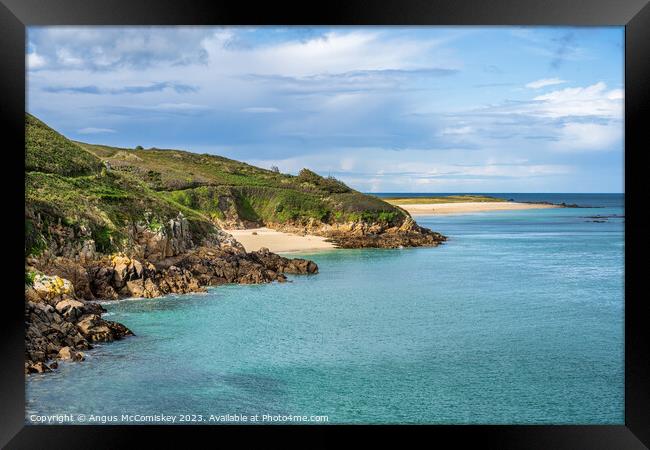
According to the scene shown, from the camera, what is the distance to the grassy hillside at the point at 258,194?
111ft

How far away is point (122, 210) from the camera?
17406 mm

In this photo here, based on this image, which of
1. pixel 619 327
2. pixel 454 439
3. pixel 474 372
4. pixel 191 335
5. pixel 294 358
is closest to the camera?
pixel 454 439

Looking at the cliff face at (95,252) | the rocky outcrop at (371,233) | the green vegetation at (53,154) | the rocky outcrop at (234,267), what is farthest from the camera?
the rocky outcrop at (371,233)

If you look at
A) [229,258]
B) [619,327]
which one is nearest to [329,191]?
[229,258]

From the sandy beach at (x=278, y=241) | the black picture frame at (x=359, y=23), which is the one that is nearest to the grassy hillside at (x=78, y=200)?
the sandy beach at (x=278, y=241)

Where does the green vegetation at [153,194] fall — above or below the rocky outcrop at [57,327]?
above

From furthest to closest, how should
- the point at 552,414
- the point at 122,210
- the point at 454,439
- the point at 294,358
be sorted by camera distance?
the point at 122,210 < the point at 294,358 < the point at 552,414 < the point at 454,439

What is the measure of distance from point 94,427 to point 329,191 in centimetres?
3090

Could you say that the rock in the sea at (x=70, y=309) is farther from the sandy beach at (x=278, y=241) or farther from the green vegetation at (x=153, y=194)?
the sandy beach at (x=278, y=241)

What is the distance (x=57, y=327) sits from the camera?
9.64 m

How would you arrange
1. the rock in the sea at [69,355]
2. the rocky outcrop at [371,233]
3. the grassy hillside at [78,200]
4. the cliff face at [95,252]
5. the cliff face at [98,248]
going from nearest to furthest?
the rock in the sea at [69,355] → the cliff face at [95,252] → the cliff face at [98,248] → the grassy hillside at [78,200] → the rocky outcrop at [371,233]

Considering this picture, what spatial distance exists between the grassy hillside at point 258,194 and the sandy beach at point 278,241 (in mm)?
2001

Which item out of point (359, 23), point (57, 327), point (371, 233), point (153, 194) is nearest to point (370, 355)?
point (57, 327)
